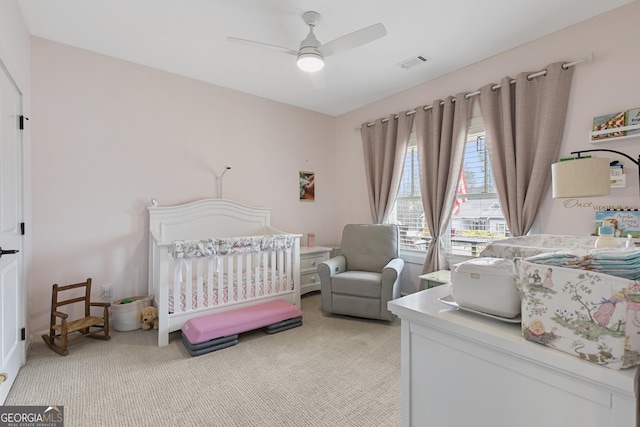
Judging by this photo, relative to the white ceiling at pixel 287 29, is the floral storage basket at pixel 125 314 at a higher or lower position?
lower

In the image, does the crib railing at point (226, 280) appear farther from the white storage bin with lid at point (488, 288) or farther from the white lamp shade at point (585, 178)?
the white lamp shade at point (585, 178)

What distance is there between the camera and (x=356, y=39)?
2.06 meters

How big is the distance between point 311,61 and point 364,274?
214 centimetres

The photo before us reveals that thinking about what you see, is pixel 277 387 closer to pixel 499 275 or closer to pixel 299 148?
pixel 499 275

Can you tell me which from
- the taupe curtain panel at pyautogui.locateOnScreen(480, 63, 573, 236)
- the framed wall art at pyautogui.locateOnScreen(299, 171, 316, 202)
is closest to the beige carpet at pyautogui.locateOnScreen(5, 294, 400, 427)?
the taupe curtain panel at pyautogui.locateOnScreen(480, 63, 573, 236)

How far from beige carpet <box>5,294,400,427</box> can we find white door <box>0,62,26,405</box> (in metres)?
0.22

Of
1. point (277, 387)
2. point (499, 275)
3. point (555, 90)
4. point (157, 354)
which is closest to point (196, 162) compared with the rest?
point (157, 354)

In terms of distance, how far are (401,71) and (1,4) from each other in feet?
10.4

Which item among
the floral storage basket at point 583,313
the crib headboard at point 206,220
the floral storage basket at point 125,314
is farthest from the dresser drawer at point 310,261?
the floral storage basket at point 583,313

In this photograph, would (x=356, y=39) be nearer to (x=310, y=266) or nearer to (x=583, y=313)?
(x=583, y=313)

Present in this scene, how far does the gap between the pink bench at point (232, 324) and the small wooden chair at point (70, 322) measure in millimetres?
750

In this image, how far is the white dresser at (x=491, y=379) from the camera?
0.66m

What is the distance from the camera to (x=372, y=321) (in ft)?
9.94

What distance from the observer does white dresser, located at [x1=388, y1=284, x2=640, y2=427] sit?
2.18ft
